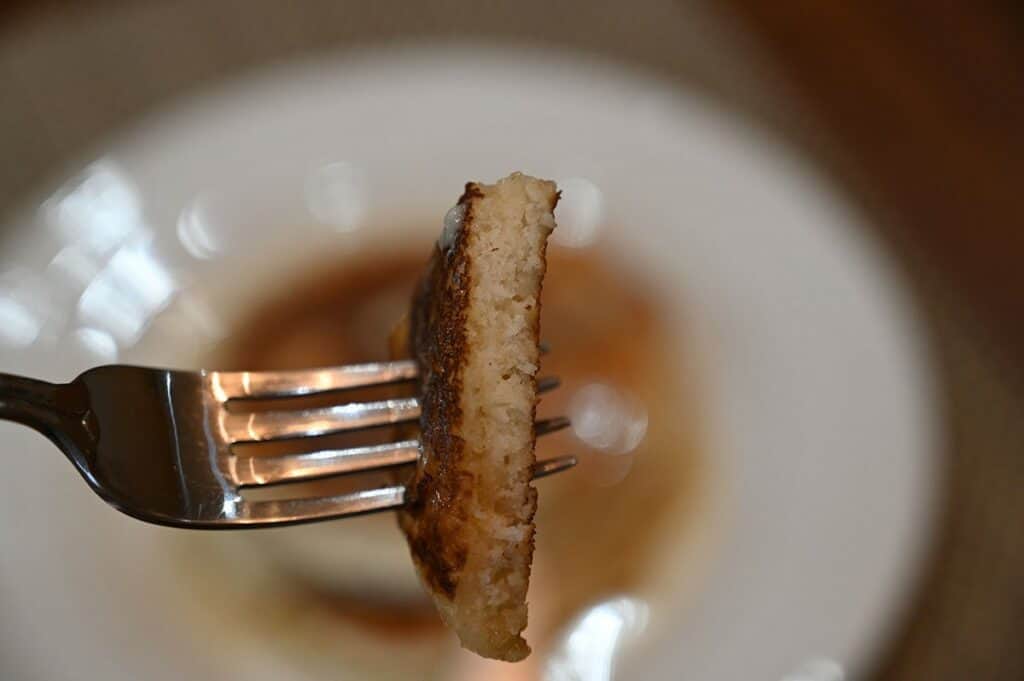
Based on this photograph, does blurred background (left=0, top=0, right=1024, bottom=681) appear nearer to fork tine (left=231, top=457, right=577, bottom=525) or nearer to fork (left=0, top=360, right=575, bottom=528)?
fork (left=0, top=360, right=575, bottom=528)

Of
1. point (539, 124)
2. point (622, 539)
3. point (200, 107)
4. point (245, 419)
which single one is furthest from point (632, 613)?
point (200, 107)

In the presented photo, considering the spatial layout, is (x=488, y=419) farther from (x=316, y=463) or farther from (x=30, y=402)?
(x=30, y=402)

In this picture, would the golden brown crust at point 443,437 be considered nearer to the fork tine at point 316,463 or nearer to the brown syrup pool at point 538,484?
the fork tine at point 316,463

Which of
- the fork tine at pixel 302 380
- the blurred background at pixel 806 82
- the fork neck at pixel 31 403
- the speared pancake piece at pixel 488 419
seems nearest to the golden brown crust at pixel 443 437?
the speared pancake piece at pixel 488 419

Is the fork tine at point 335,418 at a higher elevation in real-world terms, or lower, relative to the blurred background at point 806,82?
lower

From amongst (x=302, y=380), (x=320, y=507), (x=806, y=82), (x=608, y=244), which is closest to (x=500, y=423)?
(x=320, y=507)
